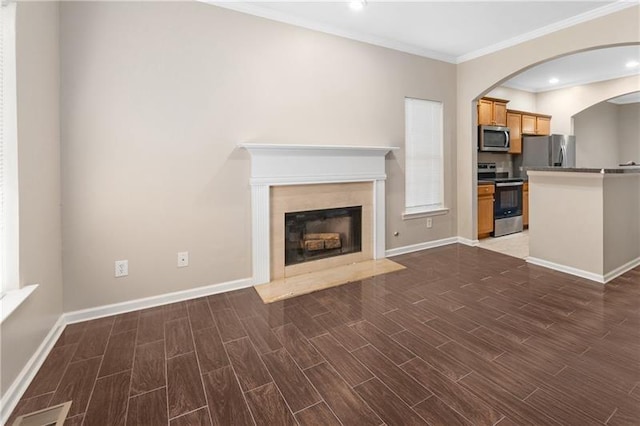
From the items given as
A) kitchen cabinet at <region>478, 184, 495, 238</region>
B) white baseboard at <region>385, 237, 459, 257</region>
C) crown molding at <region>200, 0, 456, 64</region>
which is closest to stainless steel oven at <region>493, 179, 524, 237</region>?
kitchen cabinet at <region>478, 184, 495, 238</region>

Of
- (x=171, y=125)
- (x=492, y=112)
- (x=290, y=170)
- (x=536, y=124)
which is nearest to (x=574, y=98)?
(x=536, y=124)

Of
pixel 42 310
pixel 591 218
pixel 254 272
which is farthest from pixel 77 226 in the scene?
pixel 591 218

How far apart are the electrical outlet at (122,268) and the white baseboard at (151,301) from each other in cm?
25

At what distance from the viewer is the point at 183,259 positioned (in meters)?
2.95

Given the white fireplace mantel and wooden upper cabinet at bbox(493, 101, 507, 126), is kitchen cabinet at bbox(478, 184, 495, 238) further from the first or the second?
the white fireplace mantel

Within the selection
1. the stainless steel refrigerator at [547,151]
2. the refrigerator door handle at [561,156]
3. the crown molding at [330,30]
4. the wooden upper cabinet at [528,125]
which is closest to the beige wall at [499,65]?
the crown molding at [330,30]

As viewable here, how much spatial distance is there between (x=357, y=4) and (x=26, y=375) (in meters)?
3.84

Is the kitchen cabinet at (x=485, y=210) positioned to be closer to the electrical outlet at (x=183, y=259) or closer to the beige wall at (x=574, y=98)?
the beige wall at (x=574, y=98)

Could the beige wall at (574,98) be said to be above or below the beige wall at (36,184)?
above

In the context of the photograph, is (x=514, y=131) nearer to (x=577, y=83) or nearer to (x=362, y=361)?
(x=577, y=83)

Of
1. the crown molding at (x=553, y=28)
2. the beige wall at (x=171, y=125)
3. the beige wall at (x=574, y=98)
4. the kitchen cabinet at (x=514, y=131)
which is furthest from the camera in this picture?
the kitchen cabinet at (x=514, y=131)

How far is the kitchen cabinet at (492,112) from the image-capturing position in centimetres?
571

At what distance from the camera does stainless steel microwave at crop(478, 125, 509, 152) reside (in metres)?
5.73

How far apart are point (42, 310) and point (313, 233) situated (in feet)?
8.12
